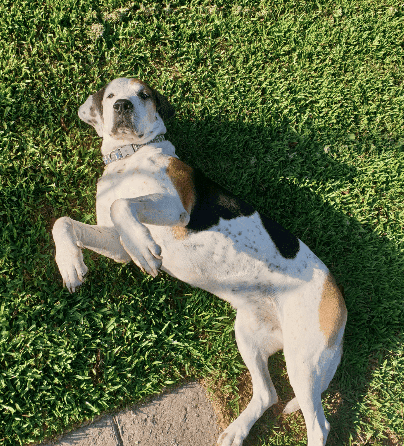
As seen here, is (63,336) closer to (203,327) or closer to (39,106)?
(203,327)

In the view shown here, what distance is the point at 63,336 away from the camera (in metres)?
3.05

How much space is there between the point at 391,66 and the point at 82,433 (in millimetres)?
4731

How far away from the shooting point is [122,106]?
268cm

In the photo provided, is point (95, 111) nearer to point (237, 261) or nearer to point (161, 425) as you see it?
point (237, 261)

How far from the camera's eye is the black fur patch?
8.63ft

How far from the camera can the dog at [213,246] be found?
8.50 ft

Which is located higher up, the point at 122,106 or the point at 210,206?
the point at 122,106

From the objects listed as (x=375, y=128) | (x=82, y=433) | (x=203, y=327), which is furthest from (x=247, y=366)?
(x=375, y=128)

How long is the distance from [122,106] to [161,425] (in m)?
2.62

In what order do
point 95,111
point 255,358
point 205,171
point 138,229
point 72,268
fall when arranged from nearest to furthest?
point 138,229, point 72,268, point 95,111, point 255,358, point 205,171

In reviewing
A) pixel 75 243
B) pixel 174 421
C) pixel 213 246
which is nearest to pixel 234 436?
pixel 174 421

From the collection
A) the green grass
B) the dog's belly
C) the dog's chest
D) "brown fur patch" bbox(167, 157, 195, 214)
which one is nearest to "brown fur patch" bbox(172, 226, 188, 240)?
the dog's belly

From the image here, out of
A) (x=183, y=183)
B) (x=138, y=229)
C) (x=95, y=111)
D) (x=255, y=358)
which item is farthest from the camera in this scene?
(x=255, y=358)

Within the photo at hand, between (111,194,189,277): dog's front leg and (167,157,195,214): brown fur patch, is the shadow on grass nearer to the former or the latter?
(167,157,195,214): brown fur patch
